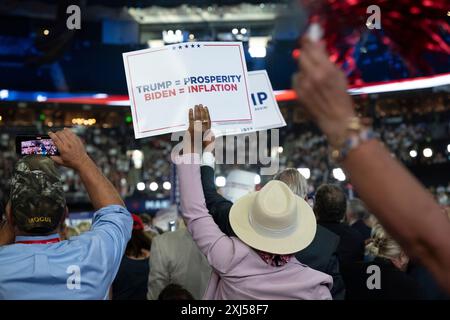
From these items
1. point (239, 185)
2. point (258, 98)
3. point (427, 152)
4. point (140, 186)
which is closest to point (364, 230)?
point (239, 185)

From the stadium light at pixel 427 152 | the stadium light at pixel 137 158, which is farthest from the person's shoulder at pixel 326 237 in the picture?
the stadium light at pixel 137 158

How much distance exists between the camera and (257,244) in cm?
221

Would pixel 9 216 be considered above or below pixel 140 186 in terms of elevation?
above

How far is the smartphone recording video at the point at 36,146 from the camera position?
2234mm

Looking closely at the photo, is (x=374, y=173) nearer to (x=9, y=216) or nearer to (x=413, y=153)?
(x=9, y=216)

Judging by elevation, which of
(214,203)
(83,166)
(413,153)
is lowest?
(413,153)

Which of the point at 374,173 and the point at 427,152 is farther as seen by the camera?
the point at 427,152

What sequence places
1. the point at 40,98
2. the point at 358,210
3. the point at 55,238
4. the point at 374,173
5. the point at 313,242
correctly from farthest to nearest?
the point at 40,98 < the point at 358,210 < the point at 313,242 < the point at 55,238 < the point at 374,173

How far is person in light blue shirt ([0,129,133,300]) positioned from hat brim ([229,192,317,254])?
40cm

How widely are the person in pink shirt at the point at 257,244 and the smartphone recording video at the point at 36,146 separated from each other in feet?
1.45

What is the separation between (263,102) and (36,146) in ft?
4.92

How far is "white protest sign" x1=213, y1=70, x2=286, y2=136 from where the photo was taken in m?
3.41

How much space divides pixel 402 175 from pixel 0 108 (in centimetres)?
2213

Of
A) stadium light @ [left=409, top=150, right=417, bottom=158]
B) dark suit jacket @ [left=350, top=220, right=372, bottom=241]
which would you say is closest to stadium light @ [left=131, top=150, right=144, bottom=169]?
stadium light @ [left=409, top=150, right=417, bottom=158]
